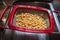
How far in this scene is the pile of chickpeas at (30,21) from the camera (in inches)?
40.9

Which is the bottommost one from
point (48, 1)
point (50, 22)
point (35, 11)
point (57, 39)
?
point (57, 39)

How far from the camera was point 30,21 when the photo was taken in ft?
3.63

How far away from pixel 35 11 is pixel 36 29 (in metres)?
0.25

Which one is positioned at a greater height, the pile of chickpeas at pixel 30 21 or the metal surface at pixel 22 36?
the pile of chickpeas at pixel 30 21

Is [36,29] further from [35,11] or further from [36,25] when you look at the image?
[35,11]

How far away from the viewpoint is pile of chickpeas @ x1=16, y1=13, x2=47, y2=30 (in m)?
1.04

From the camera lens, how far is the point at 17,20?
1.11 meters

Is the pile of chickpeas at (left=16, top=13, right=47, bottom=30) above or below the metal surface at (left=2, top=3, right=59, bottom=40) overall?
above

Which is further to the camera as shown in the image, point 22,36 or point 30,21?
point 30,21

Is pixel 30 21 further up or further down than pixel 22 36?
further up

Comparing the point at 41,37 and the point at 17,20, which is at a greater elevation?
the point at 17,20

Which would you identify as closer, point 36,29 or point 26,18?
point 36,29

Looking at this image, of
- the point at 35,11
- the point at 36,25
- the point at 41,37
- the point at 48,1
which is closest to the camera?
the point at 41,37

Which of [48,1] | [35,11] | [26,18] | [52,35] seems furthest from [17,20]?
[48,1]
